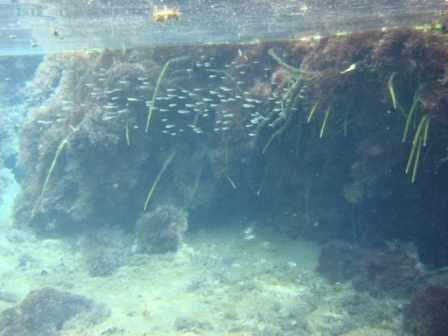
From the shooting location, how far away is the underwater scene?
690 centimetres

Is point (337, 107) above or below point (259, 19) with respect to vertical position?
below

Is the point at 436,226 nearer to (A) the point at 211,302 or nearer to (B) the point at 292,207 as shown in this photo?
(B) the point at 292,207

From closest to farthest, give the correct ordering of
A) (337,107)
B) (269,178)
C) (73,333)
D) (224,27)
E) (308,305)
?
(73,333), (308,305), (337,107), (269,178), (224,27)

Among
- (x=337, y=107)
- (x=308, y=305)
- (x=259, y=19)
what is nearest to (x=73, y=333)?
(x=308, y=305)

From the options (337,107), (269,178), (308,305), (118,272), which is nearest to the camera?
(308,305)

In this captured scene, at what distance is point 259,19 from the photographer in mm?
11664

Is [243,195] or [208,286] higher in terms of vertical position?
[243,195]

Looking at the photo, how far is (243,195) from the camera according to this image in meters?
12.2

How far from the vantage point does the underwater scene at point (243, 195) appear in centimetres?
690

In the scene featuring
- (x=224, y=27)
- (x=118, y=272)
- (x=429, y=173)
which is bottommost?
(x=118, y=272)

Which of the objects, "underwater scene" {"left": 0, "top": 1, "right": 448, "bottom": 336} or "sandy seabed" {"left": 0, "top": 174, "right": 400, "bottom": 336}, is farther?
"underwater scene" {"left": 0, "top": 1, "right": 448, "bottom": 336}

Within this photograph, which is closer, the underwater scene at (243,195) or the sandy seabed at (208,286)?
the sandy seabed at (208,286)

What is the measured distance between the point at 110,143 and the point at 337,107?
7.91m

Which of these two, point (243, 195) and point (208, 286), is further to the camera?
point (243, 195)
